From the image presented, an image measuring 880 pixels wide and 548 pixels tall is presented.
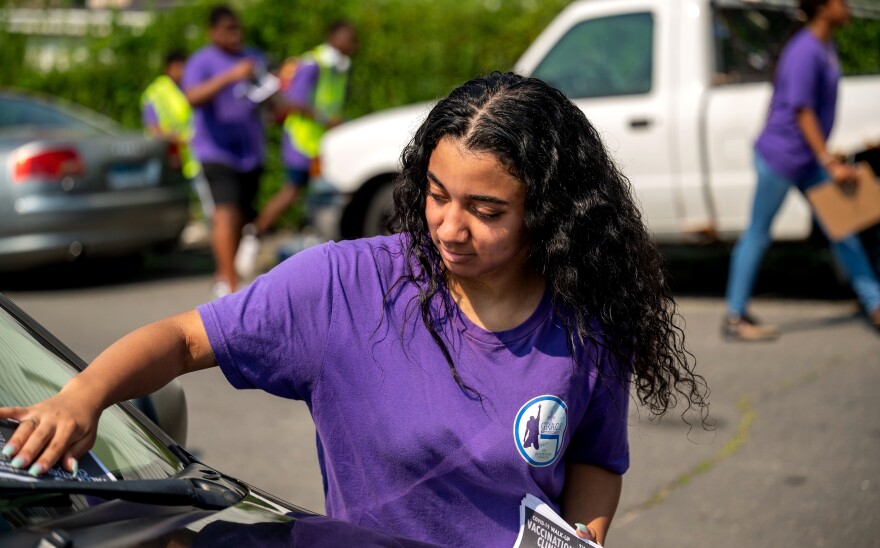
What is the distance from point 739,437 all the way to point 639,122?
295 cm

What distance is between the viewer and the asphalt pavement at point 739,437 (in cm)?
441

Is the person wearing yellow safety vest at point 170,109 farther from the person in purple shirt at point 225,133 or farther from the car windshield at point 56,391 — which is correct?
the car windshield at point 56,391

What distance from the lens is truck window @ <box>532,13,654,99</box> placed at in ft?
26.1

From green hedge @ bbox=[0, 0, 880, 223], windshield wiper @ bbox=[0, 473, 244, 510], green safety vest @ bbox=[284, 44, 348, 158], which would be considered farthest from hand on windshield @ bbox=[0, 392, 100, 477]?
green hedge @ bbox=[0, 0, 880, 223]

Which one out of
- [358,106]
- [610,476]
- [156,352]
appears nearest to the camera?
[156,352]

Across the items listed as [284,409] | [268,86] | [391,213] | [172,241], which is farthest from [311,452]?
[172,241]

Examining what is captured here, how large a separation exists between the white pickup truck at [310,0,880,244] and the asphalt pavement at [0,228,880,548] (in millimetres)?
705

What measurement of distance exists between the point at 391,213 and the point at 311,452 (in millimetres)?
2921

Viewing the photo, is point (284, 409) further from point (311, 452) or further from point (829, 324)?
point (829, 324)

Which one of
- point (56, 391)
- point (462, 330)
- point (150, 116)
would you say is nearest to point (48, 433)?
point (56, 391)

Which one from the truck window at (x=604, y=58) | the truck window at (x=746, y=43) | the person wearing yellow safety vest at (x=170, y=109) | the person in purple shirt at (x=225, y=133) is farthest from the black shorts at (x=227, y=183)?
the truck window at (x=746, y=43)

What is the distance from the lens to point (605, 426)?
237 cm

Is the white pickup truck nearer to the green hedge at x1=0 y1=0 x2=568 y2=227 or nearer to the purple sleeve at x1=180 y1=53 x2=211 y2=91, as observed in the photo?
the purple sleeve at x1=180 y1=53 x2=211 y2=91

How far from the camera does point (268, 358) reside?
2168mm
